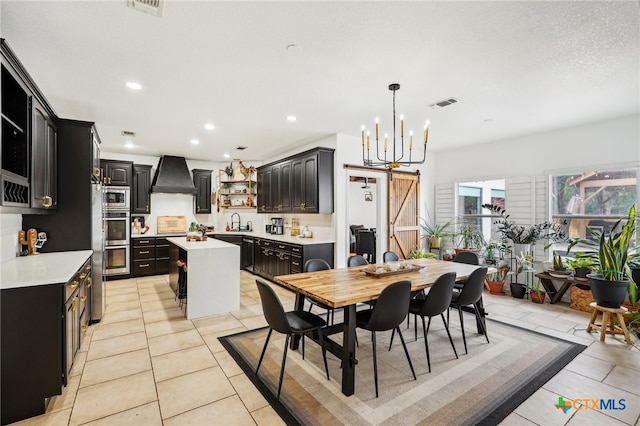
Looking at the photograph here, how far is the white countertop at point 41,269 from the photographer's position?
2189mm

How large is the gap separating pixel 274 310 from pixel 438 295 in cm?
148

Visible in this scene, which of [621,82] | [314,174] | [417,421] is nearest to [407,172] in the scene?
[314,174]

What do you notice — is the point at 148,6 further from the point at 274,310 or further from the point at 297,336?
the point at 297,336

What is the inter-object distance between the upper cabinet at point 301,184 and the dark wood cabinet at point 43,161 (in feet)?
11.4

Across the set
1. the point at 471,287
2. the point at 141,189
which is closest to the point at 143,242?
the point at 141,189

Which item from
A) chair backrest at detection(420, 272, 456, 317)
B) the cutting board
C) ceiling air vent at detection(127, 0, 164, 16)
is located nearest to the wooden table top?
chair backrest at detection(420, 272, 456, 317)

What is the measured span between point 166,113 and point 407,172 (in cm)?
464

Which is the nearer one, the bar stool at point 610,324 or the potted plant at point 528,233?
the bar stool at point 610,324

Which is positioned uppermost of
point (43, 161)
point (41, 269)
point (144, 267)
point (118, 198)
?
point (43, 161)

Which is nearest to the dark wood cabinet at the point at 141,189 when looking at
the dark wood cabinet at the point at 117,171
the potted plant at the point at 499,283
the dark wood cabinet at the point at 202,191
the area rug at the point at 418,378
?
the dark wood cabinet at the point at 117,171

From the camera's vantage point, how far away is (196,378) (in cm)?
265

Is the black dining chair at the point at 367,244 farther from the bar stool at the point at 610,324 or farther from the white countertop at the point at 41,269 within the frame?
the white countertop at the point at 41,269

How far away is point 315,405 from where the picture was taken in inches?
89.6

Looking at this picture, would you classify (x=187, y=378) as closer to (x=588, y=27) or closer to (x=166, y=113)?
(x=166, y=113)
